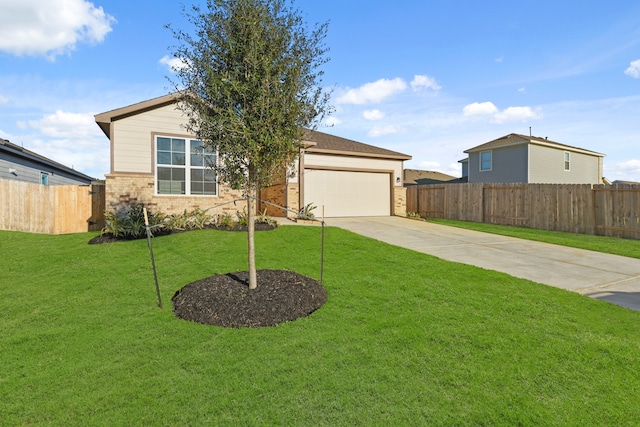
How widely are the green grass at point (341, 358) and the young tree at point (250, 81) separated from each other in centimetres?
183

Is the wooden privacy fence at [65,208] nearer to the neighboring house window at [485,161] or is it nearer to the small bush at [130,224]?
the small bush at [130,224]

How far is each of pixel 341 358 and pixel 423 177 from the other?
3507cm

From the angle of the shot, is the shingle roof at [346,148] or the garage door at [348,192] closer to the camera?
the garage door at [348,192]

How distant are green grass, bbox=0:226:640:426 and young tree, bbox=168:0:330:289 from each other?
5.99ft

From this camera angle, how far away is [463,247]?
9375mm

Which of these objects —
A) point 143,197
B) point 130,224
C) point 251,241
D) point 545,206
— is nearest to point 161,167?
point 143,197

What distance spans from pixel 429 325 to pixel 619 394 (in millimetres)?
1763

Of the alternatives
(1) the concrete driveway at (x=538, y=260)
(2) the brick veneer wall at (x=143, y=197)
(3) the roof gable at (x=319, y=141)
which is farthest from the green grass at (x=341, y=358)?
(3) the roof gable at (x=319, y=141)

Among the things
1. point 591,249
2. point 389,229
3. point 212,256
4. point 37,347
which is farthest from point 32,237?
point 591,249

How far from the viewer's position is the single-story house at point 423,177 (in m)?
33.9

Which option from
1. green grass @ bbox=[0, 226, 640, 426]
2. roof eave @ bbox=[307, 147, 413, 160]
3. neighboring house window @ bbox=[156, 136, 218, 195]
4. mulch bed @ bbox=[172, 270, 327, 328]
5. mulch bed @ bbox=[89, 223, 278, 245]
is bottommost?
green grass @ bbox=[0, 226, 640, 426]

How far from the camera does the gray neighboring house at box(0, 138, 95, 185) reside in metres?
14.3

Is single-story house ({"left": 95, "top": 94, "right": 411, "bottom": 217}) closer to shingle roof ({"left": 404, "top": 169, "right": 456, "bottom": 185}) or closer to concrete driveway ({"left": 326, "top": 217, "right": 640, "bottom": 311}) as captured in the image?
concrete driveway ({"left": 326, "top": 217, "right": 640, "bottom": 311})

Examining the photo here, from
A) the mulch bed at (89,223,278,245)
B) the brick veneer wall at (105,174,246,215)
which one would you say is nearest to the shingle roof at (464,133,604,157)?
the mulch bed at (89,223,278,245)
